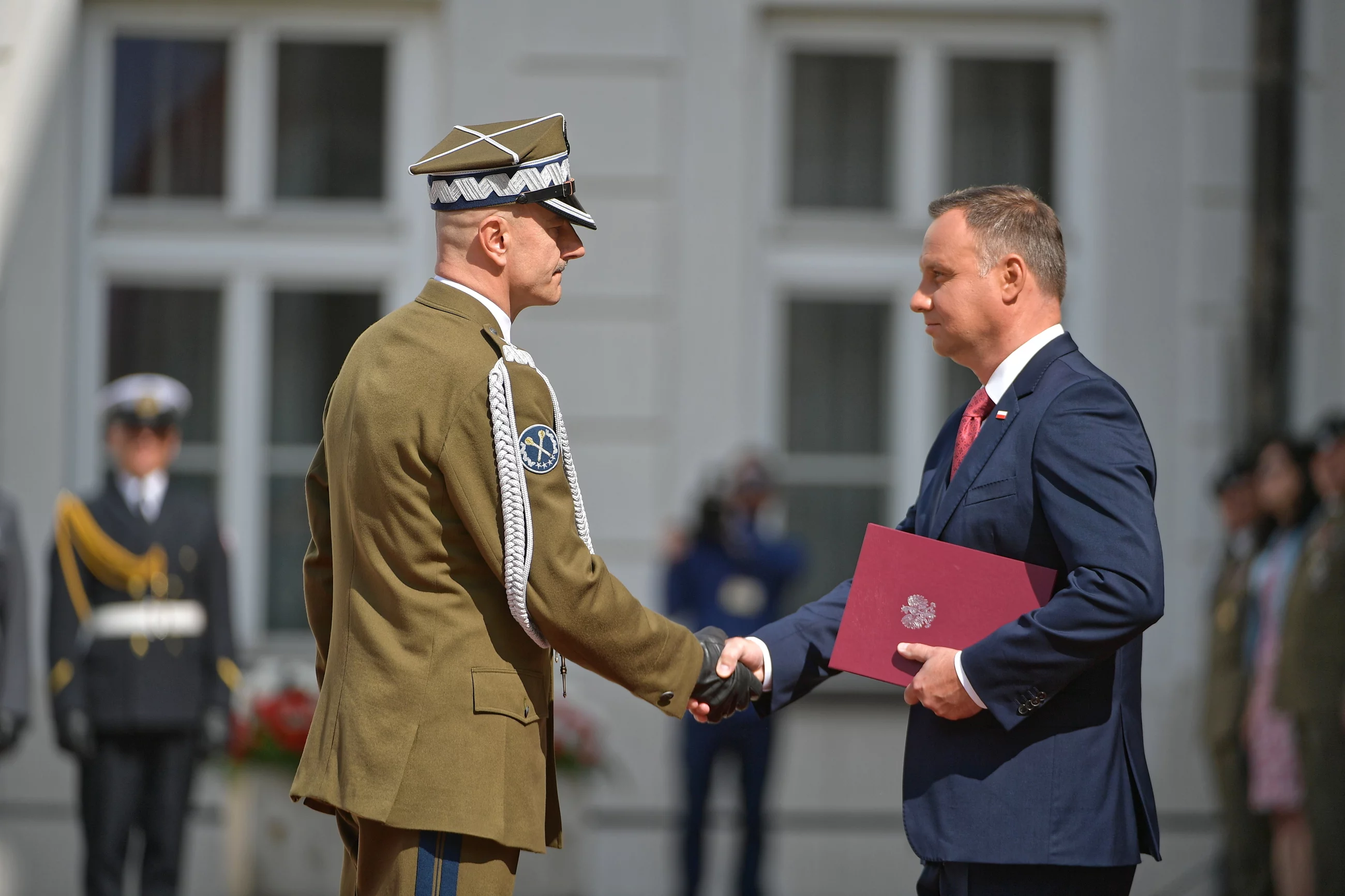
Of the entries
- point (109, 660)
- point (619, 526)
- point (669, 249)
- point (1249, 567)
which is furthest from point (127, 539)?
point (1249, 567)

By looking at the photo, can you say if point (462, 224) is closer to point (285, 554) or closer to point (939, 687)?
point (939, 687)

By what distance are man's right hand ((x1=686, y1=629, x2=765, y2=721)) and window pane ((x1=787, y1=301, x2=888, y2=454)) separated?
4478mm

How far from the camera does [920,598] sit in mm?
2816

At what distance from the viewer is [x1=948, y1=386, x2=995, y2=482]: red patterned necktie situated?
2.90 meters

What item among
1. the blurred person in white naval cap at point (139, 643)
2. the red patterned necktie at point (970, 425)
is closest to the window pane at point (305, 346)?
the blurred person in white naval cap at point (139, 643)

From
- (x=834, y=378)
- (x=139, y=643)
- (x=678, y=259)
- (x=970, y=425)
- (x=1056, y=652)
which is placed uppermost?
(x=678, y=259)

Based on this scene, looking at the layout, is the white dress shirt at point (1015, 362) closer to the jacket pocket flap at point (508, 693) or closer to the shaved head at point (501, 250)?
the shaved head at point (501, 250)

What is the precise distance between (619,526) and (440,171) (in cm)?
446

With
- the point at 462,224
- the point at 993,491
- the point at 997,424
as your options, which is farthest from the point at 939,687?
the point at 462,224

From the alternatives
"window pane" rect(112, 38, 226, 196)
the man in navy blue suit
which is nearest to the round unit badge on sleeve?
the man in navy blue suit

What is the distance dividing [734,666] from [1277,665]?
3493 millimetres

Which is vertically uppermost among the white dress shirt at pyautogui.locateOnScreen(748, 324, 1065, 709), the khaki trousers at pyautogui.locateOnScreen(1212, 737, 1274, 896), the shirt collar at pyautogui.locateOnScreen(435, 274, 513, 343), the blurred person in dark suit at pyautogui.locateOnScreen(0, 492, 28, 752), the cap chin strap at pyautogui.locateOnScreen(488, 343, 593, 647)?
the shirt collar at pyautogui.locateOnScreen(435, 274, 513, 343)

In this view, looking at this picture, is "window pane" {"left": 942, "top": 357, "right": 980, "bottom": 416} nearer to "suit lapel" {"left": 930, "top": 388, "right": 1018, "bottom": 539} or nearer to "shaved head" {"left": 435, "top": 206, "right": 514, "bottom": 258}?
"suit lapel" {"left": 930, "top": 388, "right": 1018, "bottom": 539}

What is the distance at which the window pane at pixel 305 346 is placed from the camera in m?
7.50
